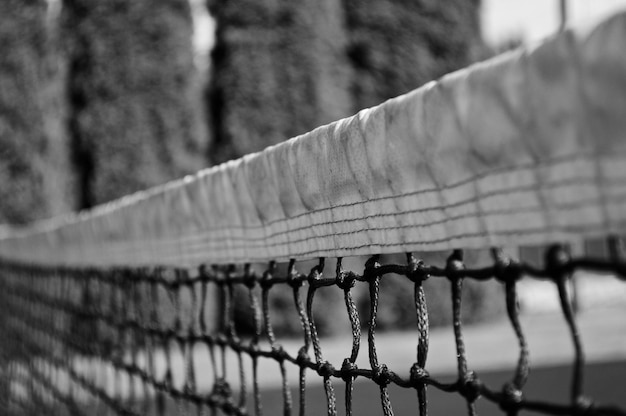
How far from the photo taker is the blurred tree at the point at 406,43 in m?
10.8

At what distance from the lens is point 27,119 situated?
987 cm

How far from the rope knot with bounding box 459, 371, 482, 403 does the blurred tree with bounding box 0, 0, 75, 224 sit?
9.33 m

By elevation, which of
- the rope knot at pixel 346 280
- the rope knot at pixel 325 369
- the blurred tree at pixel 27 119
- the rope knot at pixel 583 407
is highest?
the blurred tree at pixel 27 119

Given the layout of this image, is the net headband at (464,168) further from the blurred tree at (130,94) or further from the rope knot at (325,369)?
the blurred tree at (130,94)

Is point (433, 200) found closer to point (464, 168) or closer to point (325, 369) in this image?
point (464, 168)

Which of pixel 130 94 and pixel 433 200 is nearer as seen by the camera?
pixel 433 200

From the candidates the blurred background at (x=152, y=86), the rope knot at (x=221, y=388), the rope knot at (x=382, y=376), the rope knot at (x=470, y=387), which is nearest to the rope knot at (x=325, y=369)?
the rope knot at (x=382, y=376)

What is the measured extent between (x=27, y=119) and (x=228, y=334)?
866 cm

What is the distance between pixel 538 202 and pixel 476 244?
124 mm

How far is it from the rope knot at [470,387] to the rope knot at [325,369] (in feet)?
1.19

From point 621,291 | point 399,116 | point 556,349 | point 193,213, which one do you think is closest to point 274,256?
point 193,213

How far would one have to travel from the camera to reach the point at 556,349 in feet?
29.8

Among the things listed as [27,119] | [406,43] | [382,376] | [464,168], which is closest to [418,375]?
[382,376]

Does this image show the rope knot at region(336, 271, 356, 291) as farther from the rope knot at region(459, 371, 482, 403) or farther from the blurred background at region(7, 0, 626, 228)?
the blurred background at region(7, 0, 626, 228)
